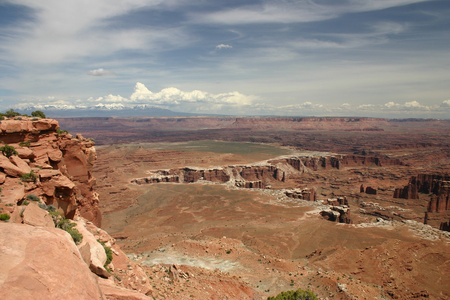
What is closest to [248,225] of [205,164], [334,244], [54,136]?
[334,244]

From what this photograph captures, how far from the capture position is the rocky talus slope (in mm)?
6395

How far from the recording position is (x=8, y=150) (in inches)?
586

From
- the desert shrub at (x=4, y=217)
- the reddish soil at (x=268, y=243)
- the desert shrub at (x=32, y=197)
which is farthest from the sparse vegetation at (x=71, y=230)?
the reddish soil at (x=268, y=243)

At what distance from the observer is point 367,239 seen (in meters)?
35.2

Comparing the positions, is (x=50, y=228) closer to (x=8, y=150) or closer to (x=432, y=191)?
(x=8, y=150)

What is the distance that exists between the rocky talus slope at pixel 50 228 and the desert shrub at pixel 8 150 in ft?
0.14

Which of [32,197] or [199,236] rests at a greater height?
[32,197]

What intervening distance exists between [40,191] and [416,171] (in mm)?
115056

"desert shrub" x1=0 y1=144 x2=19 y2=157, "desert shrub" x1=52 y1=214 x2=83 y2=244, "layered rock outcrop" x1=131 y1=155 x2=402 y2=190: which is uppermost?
"desert shrub" x1=0 y1=144 x2=19 y2=157

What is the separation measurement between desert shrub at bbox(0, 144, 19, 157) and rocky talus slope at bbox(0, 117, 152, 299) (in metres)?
0.04

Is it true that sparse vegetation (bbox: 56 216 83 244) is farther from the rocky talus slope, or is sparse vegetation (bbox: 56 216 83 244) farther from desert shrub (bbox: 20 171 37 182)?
desert shrub (bbox: 20 171 37 182)

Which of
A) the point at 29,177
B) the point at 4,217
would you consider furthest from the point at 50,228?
Result: the point at 29,177

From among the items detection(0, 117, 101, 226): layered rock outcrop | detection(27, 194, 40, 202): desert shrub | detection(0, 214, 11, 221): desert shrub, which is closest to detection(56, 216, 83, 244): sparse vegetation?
detection(27, 194, 40, 202): desert shrub

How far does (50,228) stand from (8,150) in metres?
9.21
